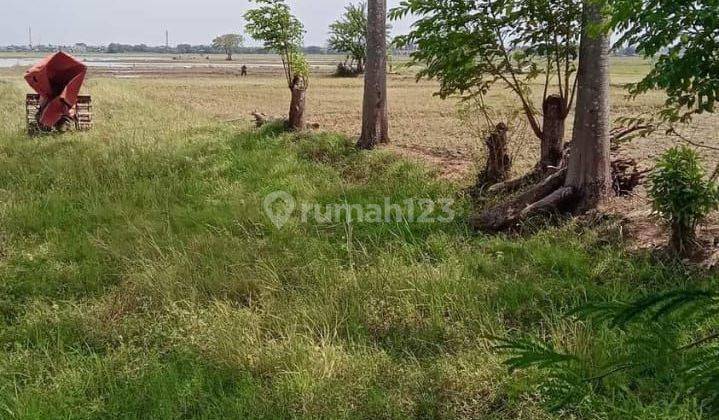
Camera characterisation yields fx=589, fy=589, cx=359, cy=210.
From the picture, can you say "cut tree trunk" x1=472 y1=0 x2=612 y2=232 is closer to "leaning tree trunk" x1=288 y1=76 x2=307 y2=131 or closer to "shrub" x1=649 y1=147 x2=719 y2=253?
"shrub" x1=649 y1=147 x2=719 y2=253

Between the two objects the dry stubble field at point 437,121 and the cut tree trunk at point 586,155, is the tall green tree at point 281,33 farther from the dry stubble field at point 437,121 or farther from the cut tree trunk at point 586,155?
the cut tree trunk at point 586,155

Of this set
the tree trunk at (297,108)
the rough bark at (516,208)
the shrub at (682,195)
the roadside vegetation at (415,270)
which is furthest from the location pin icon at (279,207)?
the tree trunk at (297,108)

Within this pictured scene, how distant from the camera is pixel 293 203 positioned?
6504 mm

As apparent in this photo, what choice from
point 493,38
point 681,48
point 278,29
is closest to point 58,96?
point 278,29

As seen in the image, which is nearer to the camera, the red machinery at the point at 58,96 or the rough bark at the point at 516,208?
the rough bark at the point at 516,208

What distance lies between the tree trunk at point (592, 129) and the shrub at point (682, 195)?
1.09 meters

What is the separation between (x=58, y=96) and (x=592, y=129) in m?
10.6

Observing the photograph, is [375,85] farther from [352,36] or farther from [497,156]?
[352,36]

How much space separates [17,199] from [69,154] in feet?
8.21

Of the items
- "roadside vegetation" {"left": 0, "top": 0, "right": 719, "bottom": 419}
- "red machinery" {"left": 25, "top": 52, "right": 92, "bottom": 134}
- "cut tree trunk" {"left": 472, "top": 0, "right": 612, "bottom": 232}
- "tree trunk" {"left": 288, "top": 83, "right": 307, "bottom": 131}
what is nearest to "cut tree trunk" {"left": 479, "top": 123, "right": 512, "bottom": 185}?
"roadside vegetation" {"left": 0, "top": 0, "right": 719, "bottom": 419}

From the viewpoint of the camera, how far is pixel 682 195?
4.03 metres

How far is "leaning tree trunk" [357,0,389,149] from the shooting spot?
9.23 metres

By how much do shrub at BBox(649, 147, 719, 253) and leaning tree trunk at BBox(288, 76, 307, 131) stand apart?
7.72 metres

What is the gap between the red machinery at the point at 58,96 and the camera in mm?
11742
